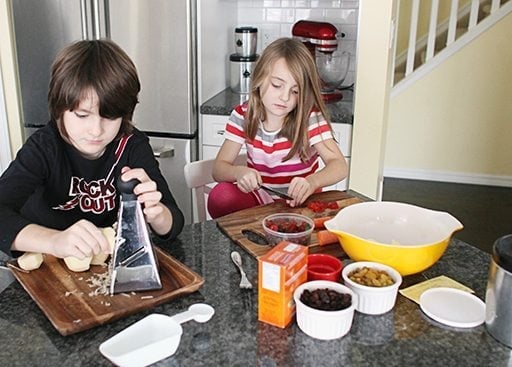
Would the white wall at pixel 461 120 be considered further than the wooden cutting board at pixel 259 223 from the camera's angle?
Yes

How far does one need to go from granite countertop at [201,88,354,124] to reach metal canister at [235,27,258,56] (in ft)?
0.69

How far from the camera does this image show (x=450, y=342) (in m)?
0.91

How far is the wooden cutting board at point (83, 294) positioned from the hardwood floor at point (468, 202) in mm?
2494

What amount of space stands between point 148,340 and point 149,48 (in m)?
1.76

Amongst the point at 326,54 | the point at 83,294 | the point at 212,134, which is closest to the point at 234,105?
the point at 212,134

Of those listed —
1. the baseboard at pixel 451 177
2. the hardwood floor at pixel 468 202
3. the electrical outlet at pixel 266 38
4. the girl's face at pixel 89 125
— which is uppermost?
the electrical outlet at pixel 266 38

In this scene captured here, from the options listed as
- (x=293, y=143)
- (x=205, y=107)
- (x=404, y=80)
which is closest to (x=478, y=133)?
(x=404, y=80)

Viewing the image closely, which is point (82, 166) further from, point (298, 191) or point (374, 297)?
point (374, 297)

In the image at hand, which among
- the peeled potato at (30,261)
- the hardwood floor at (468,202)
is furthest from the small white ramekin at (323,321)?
the hardwood floor at (468,202)

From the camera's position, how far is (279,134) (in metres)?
1.80

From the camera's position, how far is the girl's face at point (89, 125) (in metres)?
1.19

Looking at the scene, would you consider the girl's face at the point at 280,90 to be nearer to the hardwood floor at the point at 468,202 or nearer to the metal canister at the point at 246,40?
the metal canister at the point at 246,40

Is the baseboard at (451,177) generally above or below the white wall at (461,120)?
below

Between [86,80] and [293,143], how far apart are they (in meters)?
0.77
